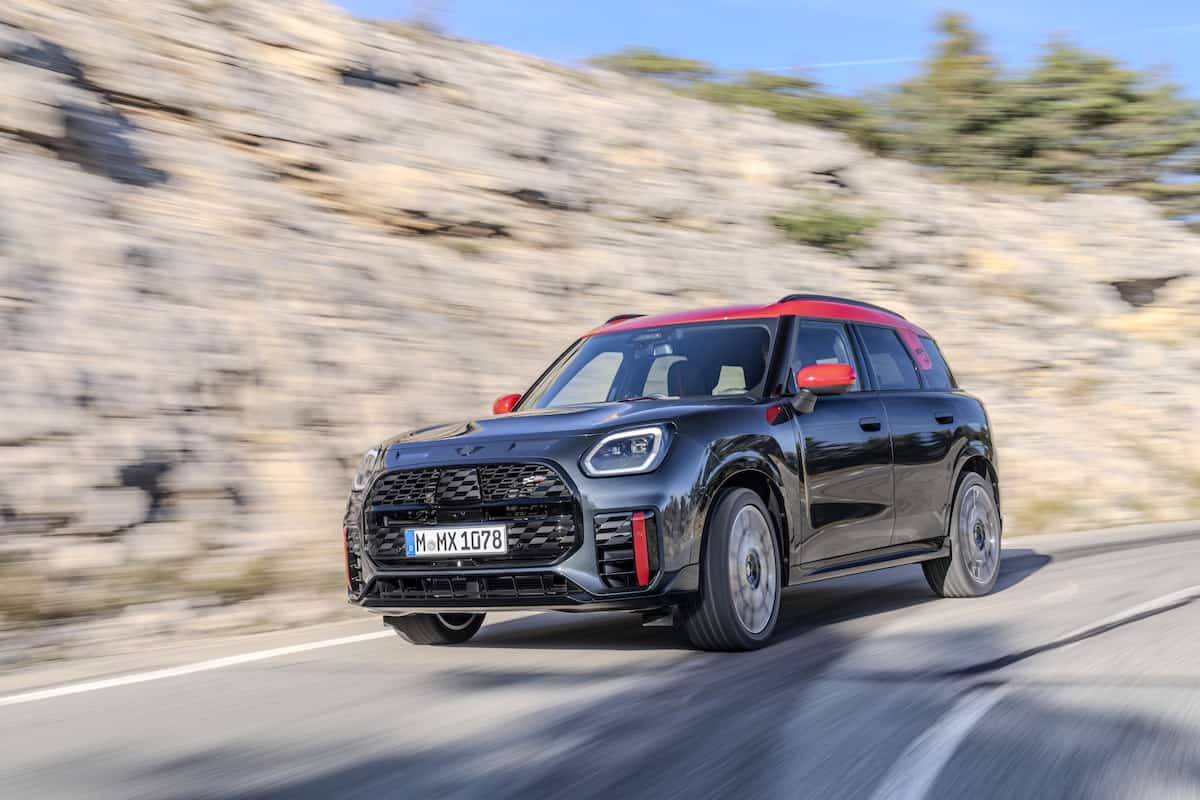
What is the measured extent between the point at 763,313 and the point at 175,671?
3.47m

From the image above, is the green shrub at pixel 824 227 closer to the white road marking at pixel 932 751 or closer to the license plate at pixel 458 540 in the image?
the license plate at pixel 458 540

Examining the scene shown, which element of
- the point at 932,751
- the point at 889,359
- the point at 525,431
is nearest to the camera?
the point at 932,751

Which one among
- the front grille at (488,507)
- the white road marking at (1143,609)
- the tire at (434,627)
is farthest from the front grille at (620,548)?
the white road marking at (1143,609)

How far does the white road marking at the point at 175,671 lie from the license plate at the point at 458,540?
1096 millimetres

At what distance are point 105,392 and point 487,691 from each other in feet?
16.6

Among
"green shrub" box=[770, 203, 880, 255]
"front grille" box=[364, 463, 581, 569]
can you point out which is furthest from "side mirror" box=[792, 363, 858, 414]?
"green shrub" box=[770, 203, 880, 255]

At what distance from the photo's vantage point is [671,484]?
616 centimetres

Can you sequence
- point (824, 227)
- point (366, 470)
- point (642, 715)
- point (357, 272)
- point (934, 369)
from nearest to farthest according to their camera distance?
point (642, 715) < point (366, 470) < point (934, 369) < point (357, 272) < point (824, 227)

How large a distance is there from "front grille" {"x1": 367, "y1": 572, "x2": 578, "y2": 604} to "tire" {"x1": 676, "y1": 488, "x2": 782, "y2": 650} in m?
0.62

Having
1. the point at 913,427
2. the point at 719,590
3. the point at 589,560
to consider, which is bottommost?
the point at 719,590

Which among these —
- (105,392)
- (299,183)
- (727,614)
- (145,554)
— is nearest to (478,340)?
(299,183)

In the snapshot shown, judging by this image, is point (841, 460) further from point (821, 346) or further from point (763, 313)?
point (763, 313)

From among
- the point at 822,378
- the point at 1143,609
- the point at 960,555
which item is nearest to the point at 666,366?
the point at 822,378

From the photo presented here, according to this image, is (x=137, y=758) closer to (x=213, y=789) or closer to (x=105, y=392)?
(x=213, y=789)
